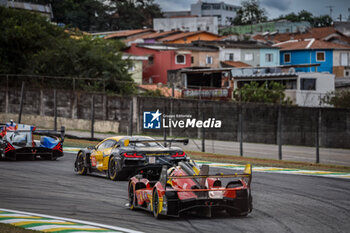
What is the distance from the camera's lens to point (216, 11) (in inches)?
A: 7244

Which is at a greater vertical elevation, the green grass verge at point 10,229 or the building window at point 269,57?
the building window at point 269,57

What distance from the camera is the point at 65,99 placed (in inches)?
1592

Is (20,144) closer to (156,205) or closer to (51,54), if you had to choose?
(156,205)

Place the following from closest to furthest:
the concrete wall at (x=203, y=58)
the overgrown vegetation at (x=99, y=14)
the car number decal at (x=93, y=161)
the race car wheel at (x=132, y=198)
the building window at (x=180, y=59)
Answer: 1. the race car wheel at (x=132, y=198)
2. the car number decal at (x=93, y=161)
3. the building window at (x=180, y=59)
4. the concrete wall at (x=203, y=58)
5. the overgrown vegetation at (x=99, y=14)

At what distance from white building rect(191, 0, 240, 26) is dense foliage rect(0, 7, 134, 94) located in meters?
125

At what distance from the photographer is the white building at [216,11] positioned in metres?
178

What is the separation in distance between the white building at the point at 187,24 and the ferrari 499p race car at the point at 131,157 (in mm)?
97655

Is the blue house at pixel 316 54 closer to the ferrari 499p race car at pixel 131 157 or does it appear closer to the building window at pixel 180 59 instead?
the building window at pixel 180 59

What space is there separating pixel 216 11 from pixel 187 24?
6713 cm

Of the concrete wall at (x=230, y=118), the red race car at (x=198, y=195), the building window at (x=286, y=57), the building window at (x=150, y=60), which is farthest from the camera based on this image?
the building window at (x=286, y=57)

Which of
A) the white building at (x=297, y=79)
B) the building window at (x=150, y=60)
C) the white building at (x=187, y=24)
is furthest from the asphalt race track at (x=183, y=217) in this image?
the white building at (x=187, y=24)

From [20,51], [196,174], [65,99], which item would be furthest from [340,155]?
[20,51]

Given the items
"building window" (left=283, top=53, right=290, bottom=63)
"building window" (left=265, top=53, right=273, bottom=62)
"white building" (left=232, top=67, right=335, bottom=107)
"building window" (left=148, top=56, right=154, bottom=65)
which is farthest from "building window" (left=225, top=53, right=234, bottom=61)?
"white building" (left=232, top=67, right=335, bottom=107)

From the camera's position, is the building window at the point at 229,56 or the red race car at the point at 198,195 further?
the building window at the point at 229,56
